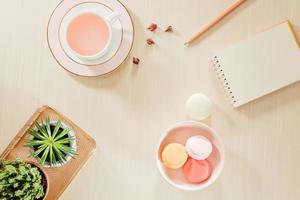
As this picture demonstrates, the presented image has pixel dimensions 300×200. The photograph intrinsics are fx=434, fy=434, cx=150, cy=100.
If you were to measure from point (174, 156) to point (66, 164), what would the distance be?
8.7 inches

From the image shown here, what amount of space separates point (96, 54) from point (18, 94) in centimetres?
19

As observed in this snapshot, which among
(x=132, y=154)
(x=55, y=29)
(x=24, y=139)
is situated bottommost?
(x=24, y=139)

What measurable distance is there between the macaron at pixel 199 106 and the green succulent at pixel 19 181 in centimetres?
34

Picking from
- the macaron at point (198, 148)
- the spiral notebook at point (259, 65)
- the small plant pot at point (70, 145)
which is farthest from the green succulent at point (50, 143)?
the spiral notebook at point (259, 65)

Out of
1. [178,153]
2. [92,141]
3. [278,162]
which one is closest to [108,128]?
[92,141]

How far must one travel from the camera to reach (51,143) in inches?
32.8

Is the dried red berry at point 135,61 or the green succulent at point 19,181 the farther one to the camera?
the dried red berry at point 135,61

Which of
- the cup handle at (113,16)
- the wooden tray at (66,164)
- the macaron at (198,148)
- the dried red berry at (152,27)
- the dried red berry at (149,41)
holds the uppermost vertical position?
the dried red berry at (152,27)

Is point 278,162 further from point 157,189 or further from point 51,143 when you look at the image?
point 51,143

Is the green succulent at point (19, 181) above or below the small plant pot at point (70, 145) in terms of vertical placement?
below

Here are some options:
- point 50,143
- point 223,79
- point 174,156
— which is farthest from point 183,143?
point 50,143

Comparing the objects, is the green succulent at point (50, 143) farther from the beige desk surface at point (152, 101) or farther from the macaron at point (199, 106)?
the macaron at point (199, 106)

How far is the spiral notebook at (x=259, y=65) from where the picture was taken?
921 millimetres

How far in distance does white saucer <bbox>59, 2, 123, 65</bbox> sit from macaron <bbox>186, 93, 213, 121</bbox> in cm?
19
